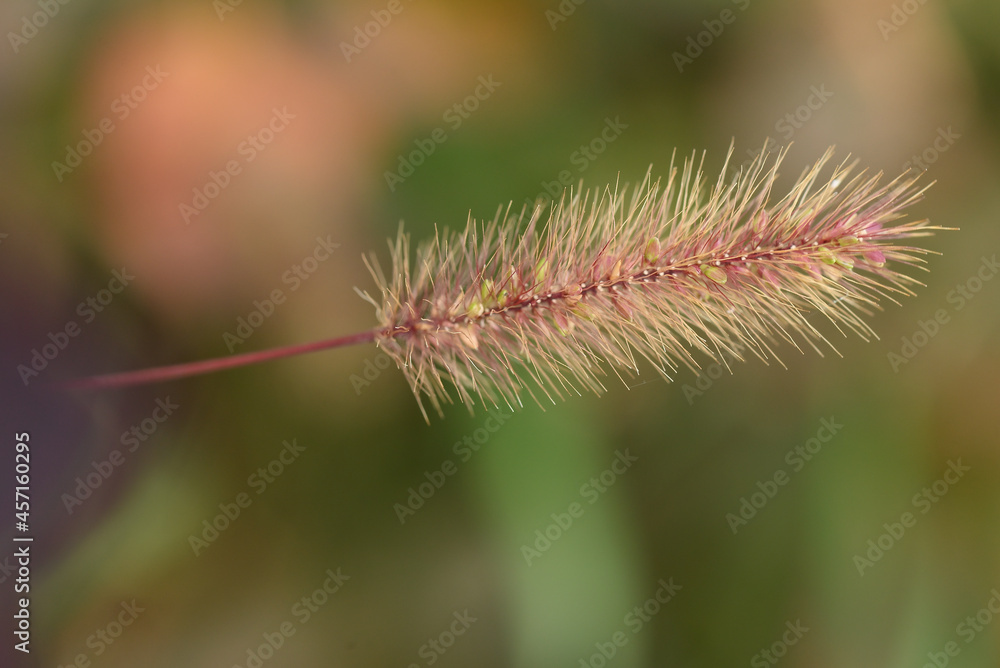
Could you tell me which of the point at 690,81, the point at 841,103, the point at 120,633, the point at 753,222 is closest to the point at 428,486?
the point at 120,633

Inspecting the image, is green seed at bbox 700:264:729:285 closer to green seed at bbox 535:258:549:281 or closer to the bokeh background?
green seed at bbox 535:258:549:281

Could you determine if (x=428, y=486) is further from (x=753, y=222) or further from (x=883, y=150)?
(x=883, y=150)

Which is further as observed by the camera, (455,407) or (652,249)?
(455,407)

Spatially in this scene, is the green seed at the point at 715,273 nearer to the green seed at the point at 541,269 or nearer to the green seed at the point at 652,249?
the green seed at the point at 652,249

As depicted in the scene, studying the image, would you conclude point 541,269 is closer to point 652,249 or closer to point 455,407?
point 652,249

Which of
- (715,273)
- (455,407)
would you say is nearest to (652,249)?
(715,273)

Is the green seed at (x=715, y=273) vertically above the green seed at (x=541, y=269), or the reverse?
the green seed at (x=541, y=269)

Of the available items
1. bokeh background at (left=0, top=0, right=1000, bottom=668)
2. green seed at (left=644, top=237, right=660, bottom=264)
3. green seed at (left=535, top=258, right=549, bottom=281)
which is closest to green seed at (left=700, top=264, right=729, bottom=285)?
green seed at (left=644, top=237, right=660, bottom=264)

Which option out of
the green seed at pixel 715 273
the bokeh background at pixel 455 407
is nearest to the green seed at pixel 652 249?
the green seed at pixel 715 273
